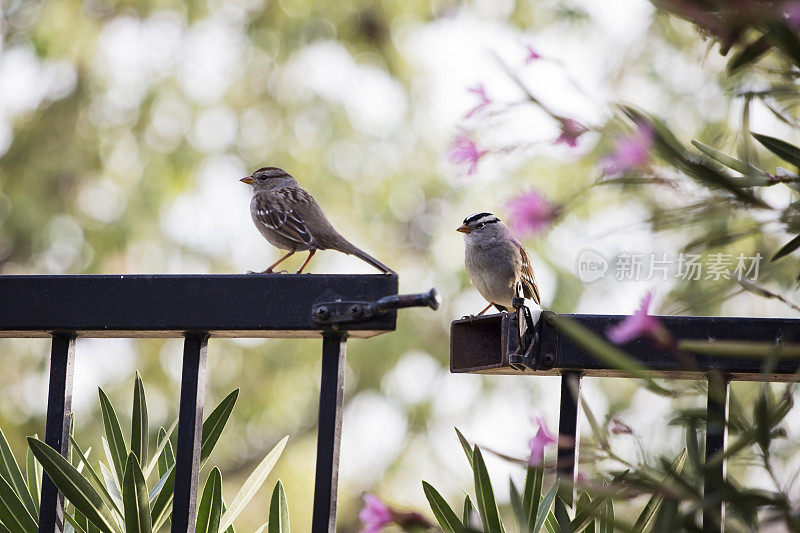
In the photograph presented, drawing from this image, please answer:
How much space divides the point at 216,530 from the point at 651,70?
22.2 ft

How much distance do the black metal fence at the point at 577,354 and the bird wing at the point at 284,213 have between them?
66.6 inches

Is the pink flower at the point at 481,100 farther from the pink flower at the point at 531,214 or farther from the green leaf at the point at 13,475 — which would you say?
the green leaf at the point at 13,475

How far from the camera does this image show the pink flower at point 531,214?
3.72 ft

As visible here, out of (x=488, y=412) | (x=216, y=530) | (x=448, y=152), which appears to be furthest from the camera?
(x=488, y=412)

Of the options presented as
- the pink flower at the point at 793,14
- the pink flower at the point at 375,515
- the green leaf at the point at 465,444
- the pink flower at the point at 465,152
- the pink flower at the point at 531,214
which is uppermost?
the pink flower at the point at 793,14

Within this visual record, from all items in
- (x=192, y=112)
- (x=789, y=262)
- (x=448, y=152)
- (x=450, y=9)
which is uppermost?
(x=450, y=9)

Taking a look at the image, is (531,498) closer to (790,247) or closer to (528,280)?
(790,247)

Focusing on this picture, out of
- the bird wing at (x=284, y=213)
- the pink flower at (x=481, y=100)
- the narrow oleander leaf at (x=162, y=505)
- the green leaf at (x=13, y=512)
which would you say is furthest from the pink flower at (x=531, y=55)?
the bird wing at (x=284, y=213)

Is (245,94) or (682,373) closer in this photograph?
(682,373)

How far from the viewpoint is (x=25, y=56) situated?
7.95 metres

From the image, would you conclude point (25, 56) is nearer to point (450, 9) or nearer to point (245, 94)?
point (245, 94)

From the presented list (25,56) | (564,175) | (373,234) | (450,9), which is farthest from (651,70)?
(25,56)

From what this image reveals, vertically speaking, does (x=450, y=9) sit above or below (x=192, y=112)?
above

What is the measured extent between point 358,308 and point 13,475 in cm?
94
